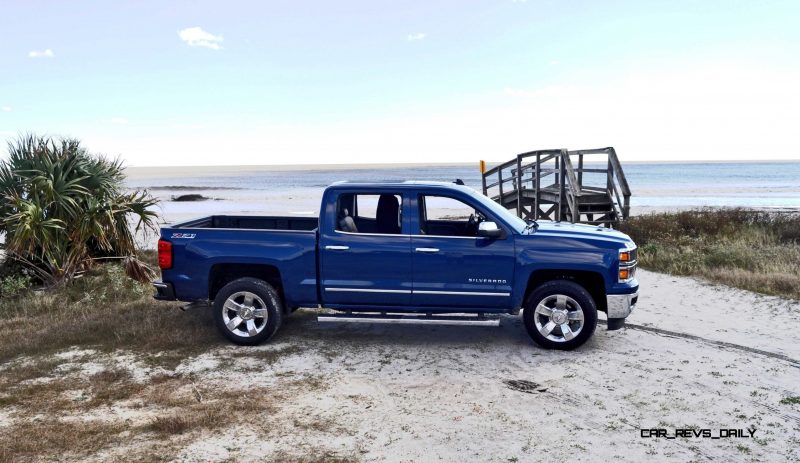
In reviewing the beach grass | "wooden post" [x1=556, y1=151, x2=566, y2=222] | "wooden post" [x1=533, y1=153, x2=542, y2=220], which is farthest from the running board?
"wooden post" [x1=533, y1=153, x2=542, y2=220]

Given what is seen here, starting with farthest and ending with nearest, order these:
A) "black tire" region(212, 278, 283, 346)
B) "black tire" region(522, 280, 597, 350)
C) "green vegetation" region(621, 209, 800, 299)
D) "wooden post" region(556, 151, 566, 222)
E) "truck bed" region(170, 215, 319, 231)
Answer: "wooden post" region(556, 151, 566, 222) → "green vegetation" region(621, 209, 800, 299) → "truck bed" region(170, 215, 319, 231) → "black tire" region(212, 278, 283, 346) → "black tire" region(522, 280, 597, 350)

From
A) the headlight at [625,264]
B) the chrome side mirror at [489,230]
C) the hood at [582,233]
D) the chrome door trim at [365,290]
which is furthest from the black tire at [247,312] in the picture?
the headlight at [625,264]

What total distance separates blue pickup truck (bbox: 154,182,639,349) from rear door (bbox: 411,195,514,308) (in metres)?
0.01

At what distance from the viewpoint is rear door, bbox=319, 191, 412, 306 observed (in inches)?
267

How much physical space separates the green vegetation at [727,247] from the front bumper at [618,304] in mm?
4465

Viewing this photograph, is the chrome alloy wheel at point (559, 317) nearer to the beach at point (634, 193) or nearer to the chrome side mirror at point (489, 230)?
the chrome side mirror at point (489, 230)

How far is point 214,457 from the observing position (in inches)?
169

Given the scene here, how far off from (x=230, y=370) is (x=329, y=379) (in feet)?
3.62

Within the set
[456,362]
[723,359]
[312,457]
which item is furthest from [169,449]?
[723,359]

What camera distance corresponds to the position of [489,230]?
6484 millimetres

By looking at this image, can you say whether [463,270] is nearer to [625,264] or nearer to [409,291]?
[409,291]

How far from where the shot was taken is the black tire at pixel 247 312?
6.92 metres

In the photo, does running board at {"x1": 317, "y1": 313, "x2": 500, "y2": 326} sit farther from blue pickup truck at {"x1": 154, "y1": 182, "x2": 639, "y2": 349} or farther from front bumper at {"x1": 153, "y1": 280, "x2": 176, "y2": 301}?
front bumper at {"x1": 153, "y1": 280, "x2": 176, "y2": 301}

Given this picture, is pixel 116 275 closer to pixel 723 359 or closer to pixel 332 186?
pixel 332 186
